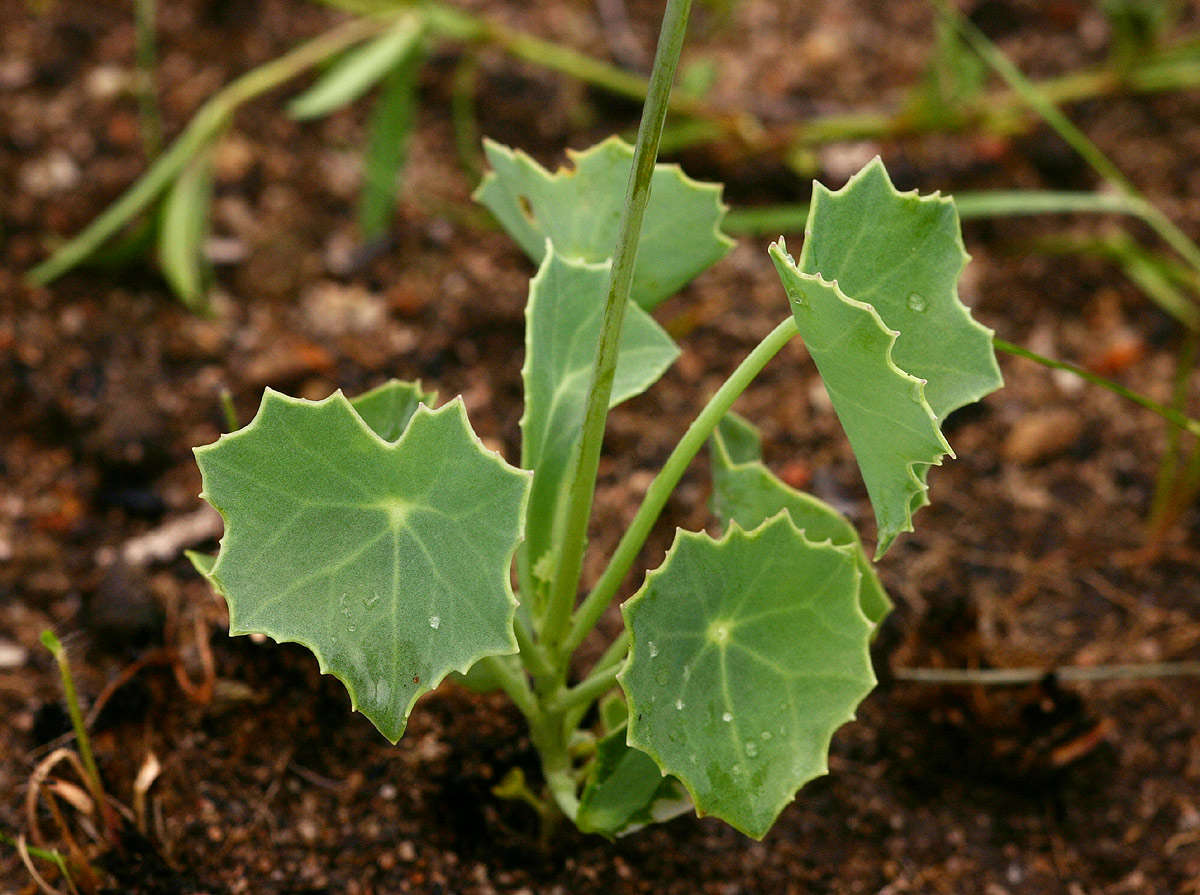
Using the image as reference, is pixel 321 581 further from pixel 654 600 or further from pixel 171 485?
pixel 171 485

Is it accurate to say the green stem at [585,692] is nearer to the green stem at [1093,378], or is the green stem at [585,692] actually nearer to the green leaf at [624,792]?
the green leaf at [624,792]

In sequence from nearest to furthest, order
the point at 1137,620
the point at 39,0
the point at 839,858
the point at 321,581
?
the point at 321,581
the point at 839,858
the point at 1137,620
the point at 39,0

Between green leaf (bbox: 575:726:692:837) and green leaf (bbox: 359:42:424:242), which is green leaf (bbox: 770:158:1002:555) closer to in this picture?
green leaf (bbox: 575:726:692:837)

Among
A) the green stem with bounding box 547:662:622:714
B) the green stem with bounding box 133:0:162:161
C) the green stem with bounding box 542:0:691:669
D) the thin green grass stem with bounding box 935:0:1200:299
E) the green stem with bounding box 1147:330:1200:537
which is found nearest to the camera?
the green stem with bounding box 542:0:691:669

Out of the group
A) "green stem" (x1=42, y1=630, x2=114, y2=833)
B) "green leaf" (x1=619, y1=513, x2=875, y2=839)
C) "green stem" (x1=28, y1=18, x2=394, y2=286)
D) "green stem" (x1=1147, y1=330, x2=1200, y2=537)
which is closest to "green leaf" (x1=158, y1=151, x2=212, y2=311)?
"green stem" (x1=28, y1=18, x2=394, y2=286)

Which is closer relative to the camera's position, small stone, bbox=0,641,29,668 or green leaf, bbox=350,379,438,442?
green leaf, bbox=350,379,438,442

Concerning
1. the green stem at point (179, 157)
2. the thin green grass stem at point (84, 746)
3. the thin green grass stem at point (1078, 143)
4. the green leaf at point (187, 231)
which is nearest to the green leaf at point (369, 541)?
the thin green grass stem at point (84, 746)

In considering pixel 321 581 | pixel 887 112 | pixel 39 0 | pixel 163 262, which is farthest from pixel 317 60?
pixel 321 581
